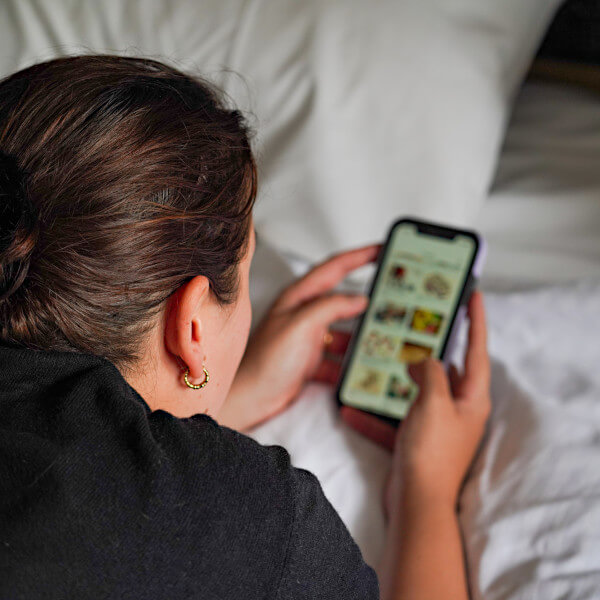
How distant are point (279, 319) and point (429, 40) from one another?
444 mm

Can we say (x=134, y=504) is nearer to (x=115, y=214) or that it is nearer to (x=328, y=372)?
(x=115, y=214)

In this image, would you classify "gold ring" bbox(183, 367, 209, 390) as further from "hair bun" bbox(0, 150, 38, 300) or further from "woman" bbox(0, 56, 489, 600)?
"hair bun" bbox(0, 150, 38, 300)

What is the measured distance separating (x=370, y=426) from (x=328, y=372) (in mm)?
104

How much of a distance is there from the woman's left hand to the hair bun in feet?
1.26

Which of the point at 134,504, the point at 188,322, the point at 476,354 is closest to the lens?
the point at 134,504

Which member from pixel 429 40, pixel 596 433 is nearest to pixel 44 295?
pixel 596 433

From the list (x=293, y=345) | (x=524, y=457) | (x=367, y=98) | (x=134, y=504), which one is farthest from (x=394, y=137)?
(x=134, y=504)

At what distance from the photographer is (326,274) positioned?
91 cm

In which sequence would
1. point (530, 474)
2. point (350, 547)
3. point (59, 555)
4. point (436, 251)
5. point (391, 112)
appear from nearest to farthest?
point (59, 555)
point (350, 547)
point (530, 474)
point (436, 251)
point (391, 112)

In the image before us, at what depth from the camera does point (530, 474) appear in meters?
0.70

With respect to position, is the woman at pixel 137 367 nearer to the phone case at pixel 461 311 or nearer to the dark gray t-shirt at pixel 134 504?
the dark gray t-shirt at pixel 134 504

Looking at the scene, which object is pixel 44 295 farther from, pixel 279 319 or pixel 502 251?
pixel 502 251

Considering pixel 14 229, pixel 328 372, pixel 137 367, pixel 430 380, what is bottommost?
pixel 328 372

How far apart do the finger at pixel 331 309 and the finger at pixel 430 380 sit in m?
0.12
